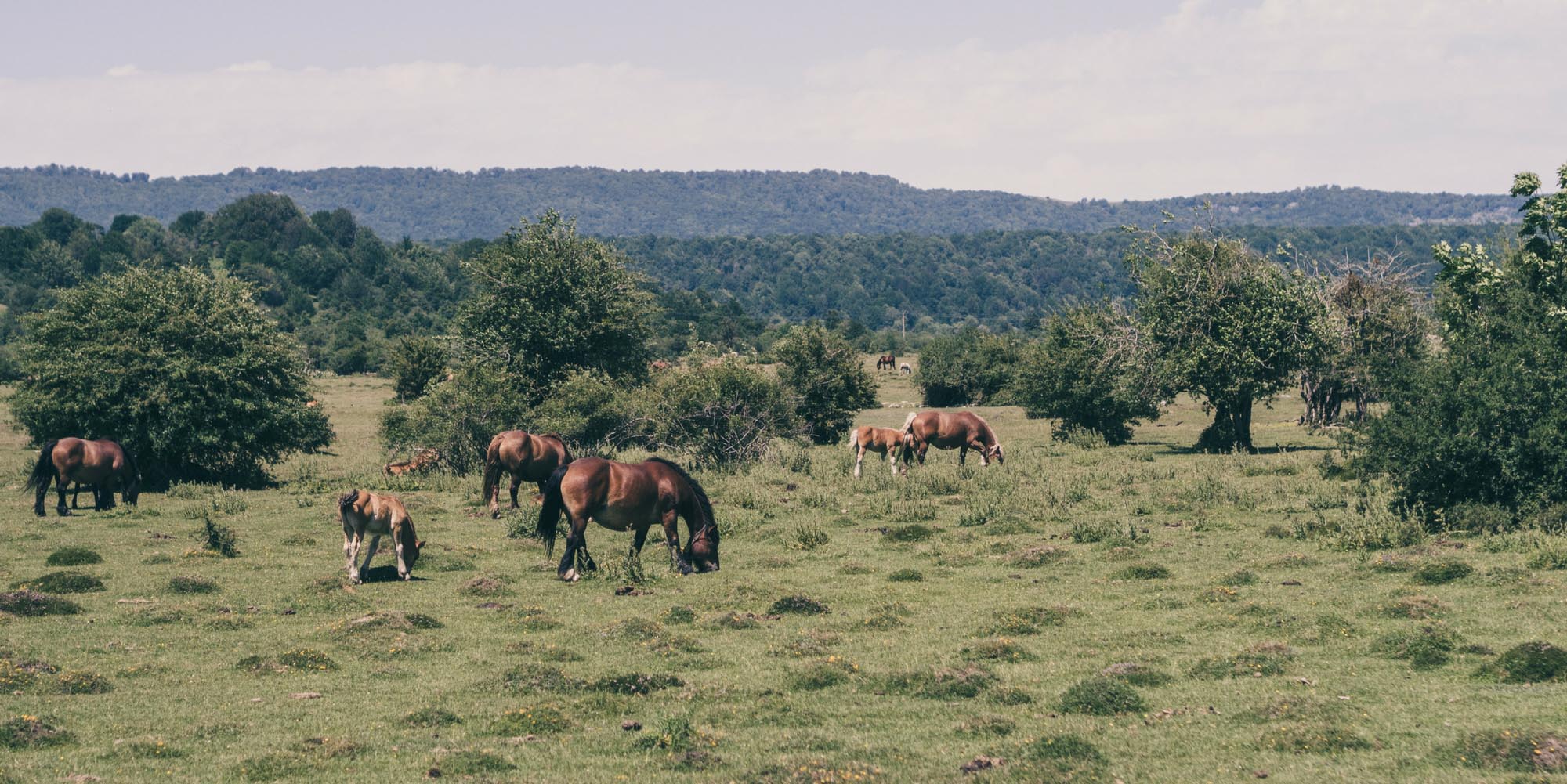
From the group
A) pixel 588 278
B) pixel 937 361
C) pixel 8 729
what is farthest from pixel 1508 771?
pixel 937 361

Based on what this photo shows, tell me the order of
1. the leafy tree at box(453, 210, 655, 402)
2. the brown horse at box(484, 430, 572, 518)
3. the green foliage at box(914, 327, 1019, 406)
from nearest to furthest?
the brown horse at box(484, 430, 572, 518) → the leafy tree at box(453, 210, 655, 402) → the green foliage at box(914, 327, 1019, 406)

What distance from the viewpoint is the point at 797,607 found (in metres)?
20.0

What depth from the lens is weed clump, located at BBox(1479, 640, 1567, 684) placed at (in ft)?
46.0

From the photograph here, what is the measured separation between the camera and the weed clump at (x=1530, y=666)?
552 inches

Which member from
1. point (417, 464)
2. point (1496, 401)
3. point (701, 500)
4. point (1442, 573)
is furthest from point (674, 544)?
point (417, 464)

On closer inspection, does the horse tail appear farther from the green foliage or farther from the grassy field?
the green foliage

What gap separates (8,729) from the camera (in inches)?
495

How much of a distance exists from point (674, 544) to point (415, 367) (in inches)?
1710

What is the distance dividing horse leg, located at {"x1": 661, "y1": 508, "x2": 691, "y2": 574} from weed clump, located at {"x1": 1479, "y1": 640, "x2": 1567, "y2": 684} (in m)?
13.3

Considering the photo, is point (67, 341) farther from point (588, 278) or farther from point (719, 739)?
point (719, 739)

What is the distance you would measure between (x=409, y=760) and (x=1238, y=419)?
126ft

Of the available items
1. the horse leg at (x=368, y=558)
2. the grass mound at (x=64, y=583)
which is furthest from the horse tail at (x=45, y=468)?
the horse leg at (x=368, y=558)

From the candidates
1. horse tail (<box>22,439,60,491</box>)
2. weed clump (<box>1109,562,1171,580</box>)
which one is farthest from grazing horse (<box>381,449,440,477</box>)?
weed clump (<box>1109,562,1171,580</box>)

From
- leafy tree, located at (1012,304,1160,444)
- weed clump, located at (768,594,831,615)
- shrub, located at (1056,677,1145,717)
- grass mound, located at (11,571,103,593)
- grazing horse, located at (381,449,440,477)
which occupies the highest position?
leafy tree, located at (1012,304,1160,444)
